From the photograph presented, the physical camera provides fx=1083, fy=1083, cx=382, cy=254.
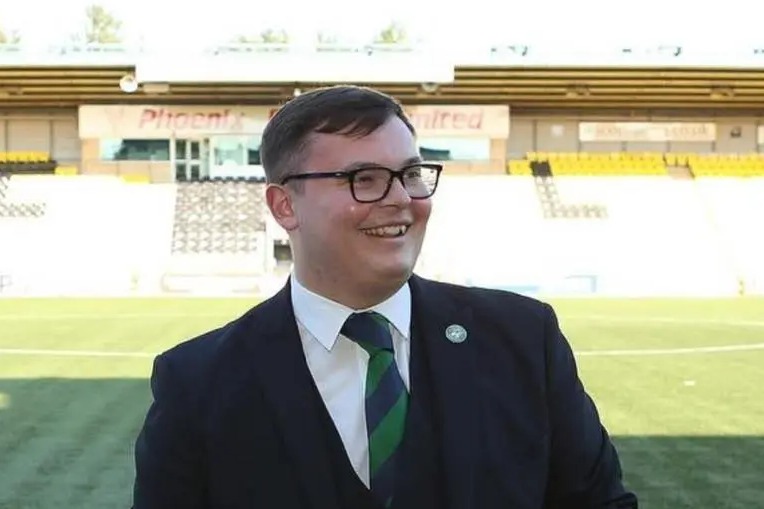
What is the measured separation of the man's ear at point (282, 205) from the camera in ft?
7.34

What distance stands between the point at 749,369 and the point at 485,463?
11915 mm

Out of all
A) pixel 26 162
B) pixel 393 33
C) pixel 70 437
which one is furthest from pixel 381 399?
pixel 393 33

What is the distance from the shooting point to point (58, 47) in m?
38.5

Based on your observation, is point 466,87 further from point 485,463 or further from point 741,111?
point 485,463

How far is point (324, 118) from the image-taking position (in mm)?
2111

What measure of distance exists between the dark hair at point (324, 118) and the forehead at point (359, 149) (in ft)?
0.04

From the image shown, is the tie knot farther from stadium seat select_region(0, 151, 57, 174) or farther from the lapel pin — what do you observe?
stadium seat select_region(0, 151, 57, 174)

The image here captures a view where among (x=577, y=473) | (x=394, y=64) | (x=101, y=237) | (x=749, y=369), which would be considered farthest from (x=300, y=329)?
(x=394, y=64)

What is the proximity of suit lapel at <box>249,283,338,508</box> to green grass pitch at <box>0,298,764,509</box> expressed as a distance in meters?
4.84

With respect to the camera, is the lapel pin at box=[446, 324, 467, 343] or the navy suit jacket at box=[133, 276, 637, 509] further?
the lapel pin at box=[446, 324, 467, 343]

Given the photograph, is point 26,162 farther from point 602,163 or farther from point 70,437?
point 70,437

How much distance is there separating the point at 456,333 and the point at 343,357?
0.23 m

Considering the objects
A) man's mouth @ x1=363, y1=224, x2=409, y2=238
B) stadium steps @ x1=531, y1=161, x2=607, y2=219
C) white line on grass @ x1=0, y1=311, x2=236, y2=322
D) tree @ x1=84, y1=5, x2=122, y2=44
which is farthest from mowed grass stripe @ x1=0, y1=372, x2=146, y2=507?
tree @ x1=84, y1=5, x2=122, y2=44

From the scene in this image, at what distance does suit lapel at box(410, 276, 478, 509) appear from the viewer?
6.66ft
